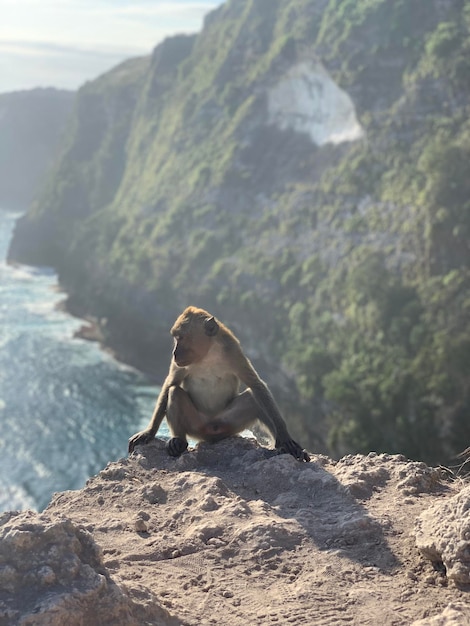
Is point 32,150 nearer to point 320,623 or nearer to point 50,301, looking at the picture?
point 50,301

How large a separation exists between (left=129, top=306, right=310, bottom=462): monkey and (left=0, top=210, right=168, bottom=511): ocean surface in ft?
119

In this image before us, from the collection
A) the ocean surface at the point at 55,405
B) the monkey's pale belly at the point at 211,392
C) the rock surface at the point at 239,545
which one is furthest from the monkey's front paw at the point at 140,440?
the ocean surface at the point at 55,405

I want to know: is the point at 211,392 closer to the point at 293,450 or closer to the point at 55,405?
the point at 293,450

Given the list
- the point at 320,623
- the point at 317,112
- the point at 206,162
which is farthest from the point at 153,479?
the point at 206,162

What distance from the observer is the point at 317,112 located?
68500 mm

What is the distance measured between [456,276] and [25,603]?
44.4m

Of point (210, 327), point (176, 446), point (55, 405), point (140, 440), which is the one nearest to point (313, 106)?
point (55, 405)

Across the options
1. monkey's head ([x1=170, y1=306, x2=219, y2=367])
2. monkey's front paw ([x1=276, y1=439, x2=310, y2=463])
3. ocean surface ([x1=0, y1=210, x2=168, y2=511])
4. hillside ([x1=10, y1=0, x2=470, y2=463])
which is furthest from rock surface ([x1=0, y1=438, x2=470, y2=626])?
ocean surface ([x1=0, y1=210, x2=168, y2=511])

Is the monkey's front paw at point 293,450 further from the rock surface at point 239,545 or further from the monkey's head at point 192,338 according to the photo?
the monkey's head at point 192,338

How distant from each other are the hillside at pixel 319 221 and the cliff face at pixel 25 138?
78.7m

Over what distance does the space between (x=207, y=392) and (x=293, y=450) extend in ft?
5.67

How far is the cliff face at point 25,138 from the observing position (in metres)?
170

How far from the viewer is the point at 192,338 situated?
33.0 feet

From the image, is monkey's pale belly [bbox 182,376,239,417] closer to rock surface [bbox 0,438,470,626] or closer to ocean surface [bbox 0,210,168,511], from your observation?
rock surface [bbox 0,438,470,626]
